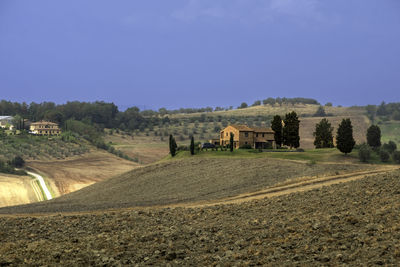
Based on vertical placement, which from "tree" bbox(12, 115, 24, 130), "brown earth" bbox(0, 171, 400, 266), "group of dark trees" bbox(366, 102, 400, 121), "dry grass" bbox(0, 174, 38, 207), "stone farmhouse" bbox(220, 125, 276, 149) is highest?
"group of dark trees" bbox(366, 102, 400, 121)

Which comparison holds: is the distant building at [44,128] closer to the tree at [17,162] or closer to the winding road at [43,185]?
the tree at [17,162]

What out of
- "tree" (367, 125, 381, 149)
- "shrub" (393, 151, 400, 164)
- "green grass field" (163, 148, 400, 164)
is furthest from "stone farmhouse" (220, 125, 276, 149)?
"shrub" (393, 151, 400, 164)

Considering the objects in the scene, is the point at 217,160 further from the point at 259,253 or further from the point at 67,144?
the point at 67,144

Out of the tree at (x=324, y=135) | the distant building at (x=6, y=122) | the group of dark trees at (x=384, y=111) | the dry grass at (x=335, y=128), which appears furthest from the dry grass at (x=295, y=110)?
the tree at (x=324, y=135)

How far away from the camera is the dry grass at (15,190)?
70.7 m

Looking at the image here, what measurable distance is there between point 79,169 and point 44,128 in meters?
36.4

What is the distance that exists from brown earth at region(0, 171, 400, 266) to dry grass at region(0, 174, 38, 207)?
43048 mm

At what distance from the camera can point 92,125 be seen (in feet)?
500

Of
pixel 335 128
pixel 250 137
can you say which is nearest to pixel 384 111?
pixel 335 128

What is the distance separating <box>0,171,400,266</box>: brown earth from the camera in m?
17.6

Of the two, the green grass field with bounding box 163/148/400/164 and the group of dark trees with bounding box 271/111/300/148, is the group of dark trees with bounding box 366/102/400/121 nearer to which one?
the group of dark trees with bounding box 271/111/300/148

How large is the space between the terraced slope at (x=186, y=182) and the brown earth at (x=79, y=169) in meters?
27.2

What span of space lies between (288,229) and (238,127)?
5319 centimetres

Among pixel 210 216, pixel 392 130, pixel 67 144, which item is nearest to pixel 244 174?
pixel 210 216
